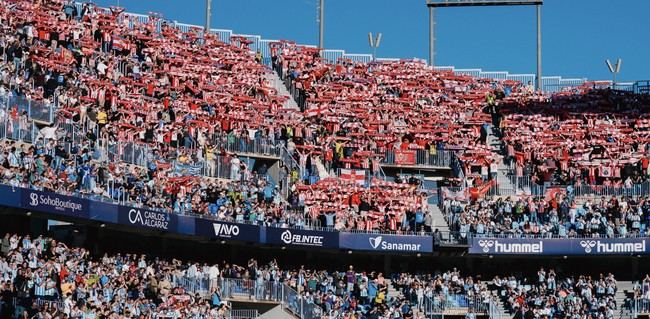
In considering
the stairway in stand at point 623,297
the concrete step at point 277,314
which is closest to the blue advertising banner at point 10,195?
the concrete step at point 277,314

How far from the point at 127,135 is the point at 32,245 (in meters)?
8.76

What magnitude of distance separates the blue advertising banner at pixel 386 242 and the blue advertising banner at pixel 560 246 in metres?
1.60

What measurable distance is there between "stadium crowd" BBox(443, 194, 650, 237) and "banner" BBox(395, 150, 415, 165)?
9.71 feet

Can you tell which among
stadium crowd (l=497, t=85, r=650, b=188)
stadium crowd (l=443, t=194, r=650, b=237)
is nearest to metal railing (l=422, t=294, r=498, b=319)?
stadium crowd (l=443, t=194, r=650, b=237)

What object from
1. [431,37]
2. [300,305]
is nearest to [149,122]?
[300,305]

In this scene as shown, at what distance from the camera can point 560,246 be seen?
51.0 meters

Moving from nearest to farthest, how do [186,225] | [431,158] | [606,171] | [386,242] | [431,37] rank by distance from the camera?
[186,225]
[386,242]
[606,171]
[431,158]
[431,37]

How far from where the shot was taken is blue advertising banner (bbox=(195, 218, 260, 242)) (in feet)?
152

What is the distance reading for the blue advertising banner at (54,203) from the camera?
39875 millimetres

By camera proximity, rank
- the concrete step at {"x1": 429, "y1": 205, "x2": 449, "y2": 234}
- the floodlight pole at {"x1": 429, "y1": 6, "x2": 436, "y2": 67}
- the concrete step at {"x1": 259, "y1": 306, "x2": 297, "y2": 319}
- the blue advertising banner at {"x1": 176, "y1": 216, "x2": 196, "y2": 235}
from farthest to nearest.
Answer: the floodlight pole at {"x1": 429, "y1": 6, "x2": 436, "y2": 67}, the concrete step at {"x1": 429, "y1": 205, "x2": 449, "y2": 234}, the concrete step at {"x1": 259, "y1": 306, "x2": 297, "y2": 319}, the blue advertising banner at {"x1": 176, "y1": 216, "x2": 196, "y2": 235}

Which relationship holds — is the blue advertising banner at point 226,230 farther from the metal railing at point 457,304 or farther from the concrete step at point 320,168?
the concrete step at point 320,168

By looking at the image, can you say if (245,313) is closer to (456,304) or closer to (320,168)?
(456,304)

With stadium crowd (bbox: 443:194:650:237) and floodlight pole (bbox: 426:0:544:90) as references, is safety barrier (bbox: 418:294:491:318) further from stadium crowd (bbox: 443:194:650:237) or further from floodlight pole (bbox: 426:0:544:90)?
floodlight pole (bbox: 426:0:544:90)

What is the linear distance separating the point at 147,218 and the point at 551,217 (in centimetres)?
1483
